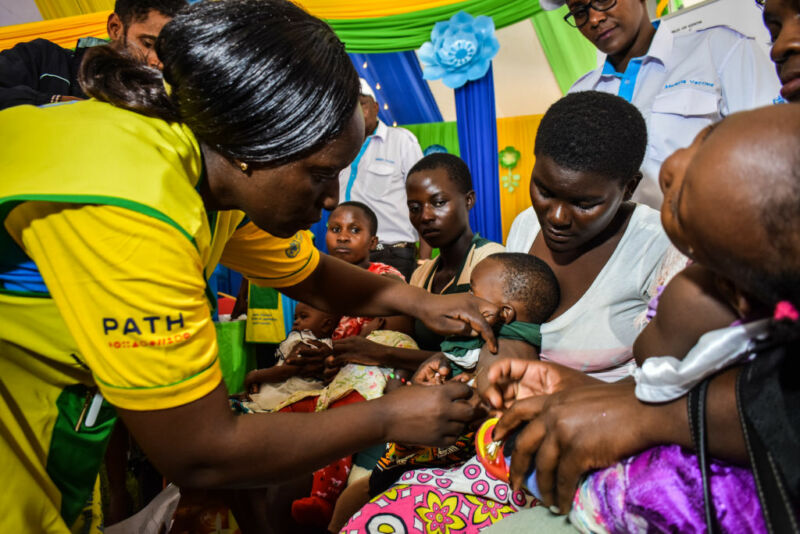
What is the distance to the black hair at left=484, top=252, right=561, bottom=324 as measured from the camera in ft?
5.64

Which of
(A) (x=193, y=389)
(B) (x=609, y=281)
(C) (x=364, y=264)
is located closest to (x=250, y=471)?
(A) (x=193, y=389)

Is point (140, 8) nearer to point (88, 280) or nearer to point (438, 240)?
point (438, 240)

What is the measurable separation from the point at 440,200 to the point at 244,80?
1.72m

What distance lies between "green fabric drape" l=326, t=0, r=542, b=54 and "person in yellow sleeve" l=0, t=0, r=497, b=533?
508 cm

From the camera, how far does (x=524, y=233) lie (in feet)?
6.67

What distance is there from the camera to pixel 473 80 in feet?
18.6

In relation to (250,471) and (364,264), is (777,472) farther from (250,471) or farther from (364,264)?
(364,264)

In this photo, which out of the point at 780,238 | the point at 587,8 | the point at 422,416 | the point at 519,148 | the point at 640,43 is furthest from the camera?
the point at 519,148

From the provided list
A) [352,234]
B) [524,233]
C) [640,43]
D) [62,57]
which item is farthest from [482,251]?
[62,57]

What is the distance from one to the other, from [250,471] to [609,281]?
3.90 ft

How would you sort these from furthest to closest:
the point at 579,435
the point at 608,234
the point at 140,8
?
the point at 140,8
the point at 608,234
the point at 579,435

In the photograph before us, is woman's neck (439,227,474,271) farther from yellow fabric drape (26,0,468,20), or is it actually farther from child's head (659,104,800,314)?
yellow fabric drape (26,0,468,20)

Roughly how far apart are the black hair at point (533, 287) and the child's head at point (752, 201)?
1.00m

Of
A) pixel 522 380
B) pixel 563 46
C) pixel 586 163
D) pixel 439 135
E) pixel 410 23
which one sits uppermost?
pixel 410 23
